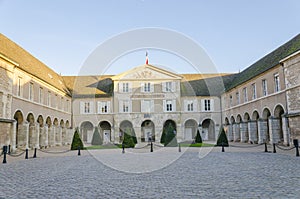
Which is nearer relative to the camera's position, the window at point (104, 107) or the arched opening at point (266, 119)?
the arched opening at point (266, 119)

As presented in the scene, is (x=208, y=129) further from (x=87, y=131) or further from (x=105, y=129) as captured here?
(x=87, y=131)

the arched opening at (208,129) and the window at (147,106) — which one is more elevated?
the window at (147,106)

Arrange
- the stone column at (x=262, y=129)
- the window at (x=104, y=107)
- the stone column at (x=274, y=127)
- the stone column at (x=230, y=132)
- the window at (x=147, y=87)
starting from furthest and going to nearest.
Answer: the window at (x=104, y=107) → the window at (x=147, y=87) → the stone column at (x=230, y=132) → the stone column at (x=262, y=129) → the stone column at (x=274, y=127)

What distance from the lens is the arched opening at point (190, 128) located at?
34.2 meters

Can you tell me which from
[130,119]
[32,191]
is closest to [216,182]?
[32,191]

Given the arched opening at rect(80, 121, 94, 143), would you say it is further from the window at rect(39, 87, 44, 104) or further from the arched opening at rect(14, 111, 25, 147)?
the arched opening at rect(14, 111, 25, 147)

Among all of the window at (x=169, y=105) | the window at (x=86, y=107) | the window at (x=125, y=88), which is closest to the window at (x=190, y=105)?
the window at (x=169, y=105)

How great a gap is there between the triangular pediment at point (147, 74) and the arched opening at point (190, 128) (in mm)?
5592

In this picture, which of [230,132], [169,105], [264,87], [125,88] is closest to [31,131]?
[125,88]

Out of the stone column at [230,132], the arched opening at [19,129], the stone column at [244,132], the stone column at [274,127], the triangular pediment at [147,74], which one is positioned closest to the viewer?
the arched opening at [19,129]

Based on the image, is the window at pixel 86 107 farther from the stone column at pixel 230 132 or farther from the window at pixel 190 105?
the stone column at pixel 230 132

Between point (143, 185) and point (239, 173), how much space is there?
123 inches

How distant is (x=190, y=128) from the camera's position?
34562 millimetres

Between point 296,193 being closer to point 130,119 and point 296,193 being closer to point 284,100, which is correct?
point 284,100
